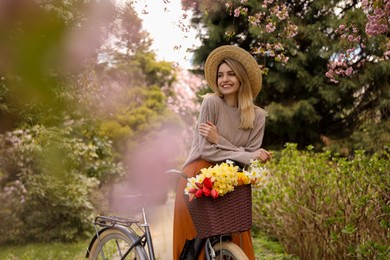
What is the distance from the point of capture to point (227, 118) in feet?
9.18

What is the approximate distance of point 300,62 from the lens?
370 inches

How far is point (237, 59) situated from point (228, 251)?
100 centimetres

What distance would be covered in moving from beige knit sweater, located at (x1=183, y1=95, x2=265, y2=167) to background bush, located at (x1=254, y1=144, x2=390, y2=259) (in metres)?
0.83

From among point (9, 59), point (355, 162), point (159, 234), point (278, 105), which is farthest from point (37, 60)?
point (278, 105)

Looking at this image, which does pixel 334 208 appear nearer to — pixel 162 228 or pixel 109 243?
pixel 109 243

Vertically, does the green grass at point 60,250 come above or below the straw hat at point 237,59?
below

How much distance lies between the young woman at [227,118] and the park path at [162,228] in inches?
116

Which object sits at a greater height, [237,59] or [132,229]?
[237,59]

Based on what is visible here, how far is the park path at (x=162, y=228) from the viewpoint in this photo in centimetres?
604

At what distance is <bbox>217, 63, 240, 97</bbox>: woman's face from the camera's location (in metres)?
2.80

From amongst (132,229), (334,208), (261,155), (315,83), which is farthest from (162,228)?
(261,155)

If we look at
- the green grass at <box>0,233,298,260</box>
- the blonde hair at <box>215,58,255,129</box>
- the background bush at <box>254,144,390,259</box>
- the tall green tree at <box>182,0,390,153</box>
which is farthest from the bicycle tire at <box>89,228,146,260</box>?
the tall green tree at <box>182,0,390,153</box>

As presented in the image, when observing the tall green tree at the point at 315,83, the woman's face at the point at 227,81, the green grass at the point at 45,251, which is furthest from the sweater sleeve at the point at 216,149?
the tall green tree at the point at 315,83

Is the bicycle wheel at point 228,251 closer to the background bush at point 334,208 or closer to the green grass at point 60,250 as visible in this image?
the background bush at point 334,208
